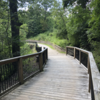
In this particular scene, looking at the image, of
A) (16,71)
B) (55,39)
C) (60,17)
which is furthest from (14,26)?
(55,39)

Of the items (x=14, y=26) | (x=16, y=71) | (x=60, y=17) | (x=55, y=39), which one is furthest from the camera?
(x=55, y=39)

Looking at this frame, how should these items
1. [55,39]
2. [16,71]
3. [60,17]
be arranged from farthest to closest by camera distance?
[55,39] < [60,17] < [16,71]

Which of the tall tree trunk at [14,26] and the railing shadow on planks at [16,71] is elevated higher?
the tall tree trunk at [14,26]

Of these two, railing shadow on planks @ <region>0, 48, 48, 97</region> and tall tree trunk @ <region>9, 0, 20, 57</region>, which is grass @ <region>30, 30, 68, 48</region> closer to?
tall tree trunk @ <region>9, 0, 20, 57</region>

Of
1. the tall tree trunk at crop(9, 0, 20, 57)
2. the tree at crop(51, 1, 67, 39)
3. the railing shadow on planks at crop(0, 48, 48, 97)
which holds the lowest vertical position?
the railing shadow on planks at crop(0, 48, 48, 97)

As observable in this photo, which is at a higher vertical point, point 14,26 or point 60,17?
point 60,17

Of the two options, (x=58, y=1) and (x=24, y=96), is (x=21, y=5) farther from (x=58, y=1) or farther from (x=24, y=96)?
(x=58, y=1)

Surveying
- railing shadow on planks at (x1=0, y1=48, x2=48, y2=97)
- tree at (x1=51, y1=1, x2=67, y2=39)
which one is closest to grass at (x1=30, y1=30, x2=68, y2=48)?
tree at (x1=51, y1=1, x2=67, y2=39)

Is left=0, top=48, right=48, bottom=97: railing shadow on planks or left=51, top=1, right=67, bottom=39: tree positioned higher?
left=51, top=1, right=67, bottom=39: tree

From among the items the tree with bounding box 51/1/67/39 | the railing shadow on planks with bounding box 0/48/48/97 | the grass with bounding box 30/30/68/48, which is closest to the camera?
the railing shadow on planks with bounding box 0/48/48/97

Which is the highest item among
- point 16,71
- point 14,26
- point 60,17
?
point 60,17

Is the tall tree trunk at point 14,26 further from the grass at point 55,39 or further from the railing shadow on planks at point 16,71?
the grass at point 55,39

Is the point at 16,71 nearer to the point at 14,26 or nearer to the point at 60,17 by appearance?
the point at 14,26

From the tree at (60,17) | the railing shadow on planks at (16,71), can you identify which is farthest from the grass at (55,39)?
the railing shadow on planks at (16,71)
